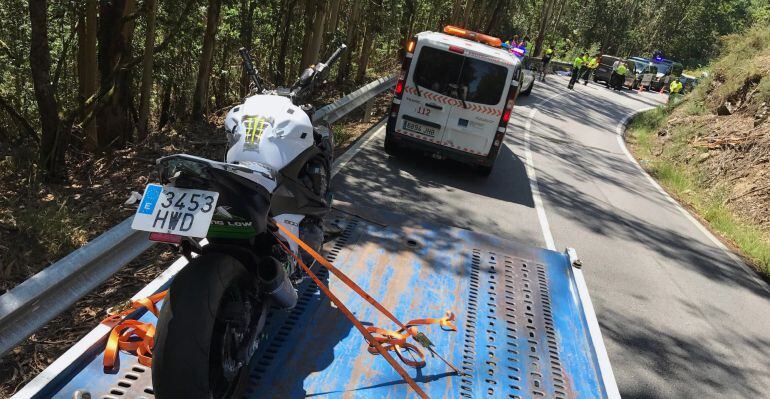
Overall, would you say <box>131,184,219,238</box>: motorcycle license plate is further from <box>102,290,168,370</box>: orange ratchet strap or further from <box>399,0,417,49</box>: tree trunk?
<box>399,0,417,49</box>: tree trunk

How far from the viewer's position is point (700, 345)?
5.64 metres

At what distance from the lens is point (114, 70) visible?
908 cm

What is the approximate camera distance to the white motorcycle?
249 centimetres

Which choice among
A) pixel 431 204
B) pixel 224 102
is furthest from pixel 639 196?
pixel 224 102

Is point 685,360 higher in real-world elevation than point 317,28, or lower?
lower

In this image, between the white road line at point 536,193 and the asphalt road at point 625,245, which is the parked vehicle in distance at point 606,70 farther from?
the asphalt road at point 625,245

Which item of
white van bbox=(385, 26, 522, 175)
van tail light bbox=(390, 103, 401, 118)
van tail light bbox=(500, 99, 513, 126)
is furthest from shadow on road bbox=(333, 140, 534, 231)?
van tail light bbox=(500, 99, 513, 126)

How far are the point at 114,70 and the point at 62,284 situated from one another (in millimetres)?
7242

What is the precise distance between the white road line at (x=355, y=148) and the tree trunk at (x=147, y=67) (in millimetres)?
3853

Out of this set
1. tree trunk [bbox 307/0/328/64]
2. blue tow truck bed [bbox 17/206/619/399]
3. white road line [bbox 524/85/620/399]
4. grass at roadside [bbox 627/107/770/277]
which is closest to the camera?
blue tow truck bed [bbox 17/206/619/399]

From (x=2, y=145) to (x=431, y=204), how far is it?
6915 millimetres

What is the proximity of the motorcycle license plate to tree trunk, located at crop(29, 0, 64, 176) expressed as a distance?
19.6ft

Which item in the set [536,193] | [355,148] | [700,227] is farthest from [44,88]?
[700,227]

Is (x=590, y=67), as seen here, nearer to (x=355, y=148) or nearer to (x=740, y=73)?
(x=740, y=73)
